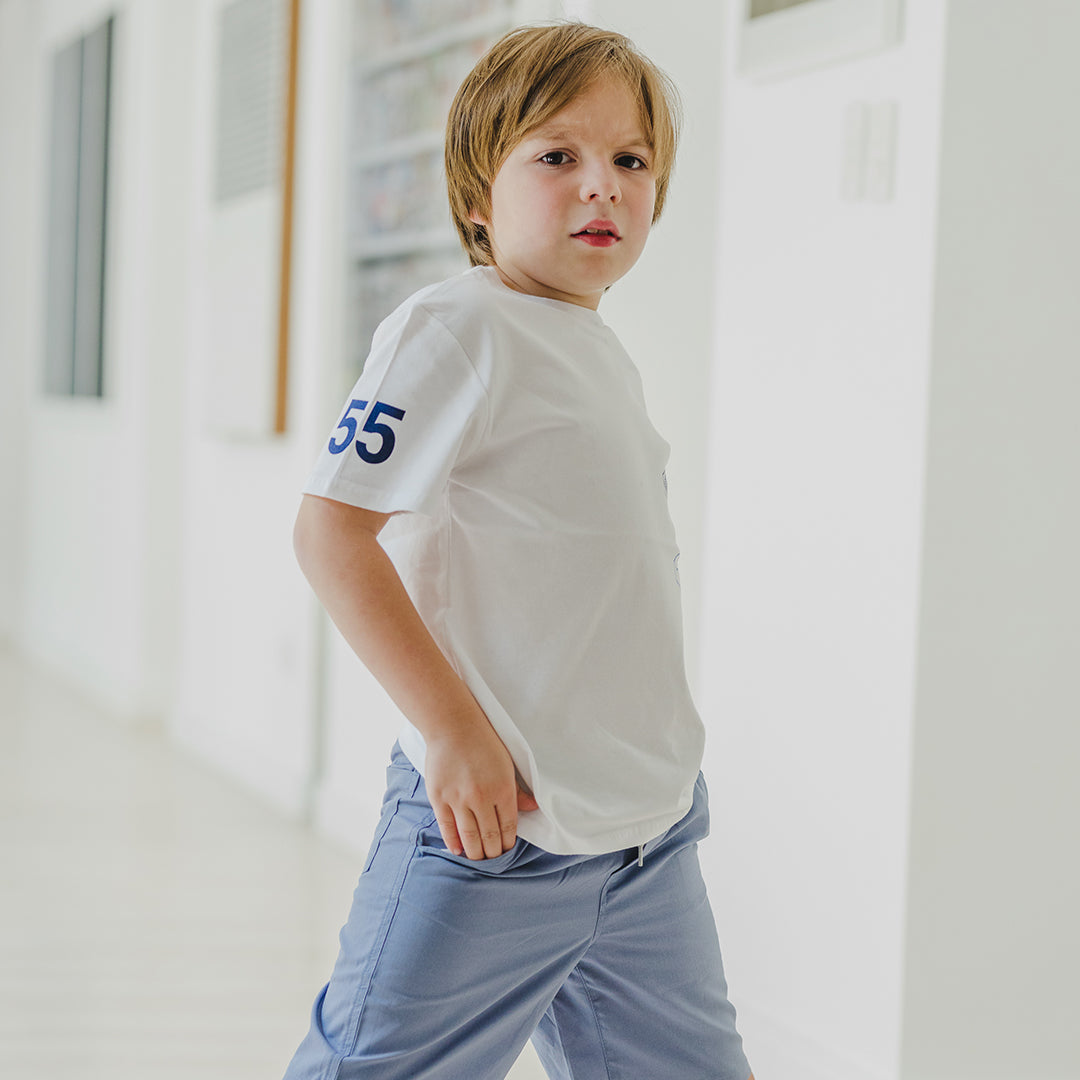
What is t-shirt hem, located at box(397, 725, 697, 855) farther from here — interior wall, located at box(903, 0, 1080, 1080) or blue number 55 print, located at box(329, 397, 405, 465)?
interior wall, located at box(903, 0, 1080, 1080)

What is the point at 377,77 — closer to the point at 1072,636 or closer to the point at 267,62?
the point at 267,62

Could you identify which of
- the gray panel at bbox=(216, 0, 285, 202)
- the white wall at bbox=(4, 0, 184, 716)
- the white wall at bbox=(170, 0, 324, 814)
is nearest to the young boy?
the white wall at bbox=(170, 0, 324, 814)

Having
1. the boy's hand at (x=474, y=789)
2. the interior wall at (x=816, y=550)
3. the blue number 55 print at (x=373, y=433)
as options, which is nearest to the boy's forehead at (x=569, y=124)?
the blue number 55 print at (x=373, y=433)

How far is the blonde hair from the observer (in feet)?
3.28

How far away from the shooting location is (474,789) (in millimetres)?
909

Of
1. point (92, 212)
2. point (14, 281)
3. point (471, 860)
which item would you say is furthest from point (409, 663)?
point (14, 281)

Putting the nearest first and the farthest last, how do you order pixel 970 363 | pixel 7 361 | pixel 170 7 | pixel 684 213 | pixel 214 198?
pixel 970 363 → pixel 684 213 → pixel 214 198 → pixel 170 7 → pixel 7 361

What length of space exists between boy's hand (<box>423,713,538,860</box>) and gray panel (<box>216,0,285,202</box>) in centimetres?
286

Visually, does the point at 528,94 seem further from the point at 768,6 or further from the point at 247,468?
the point at 247,468

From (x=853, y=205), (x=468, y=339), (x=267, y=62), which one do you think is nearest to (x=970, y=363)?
(x=853, y=205)

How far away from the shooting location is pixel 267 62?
361 cm

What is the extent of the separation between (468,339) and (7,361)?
572 centimetres

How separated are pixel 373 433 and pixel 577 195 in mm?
242

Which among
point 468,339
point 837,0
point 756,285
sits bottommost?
point 468,339
